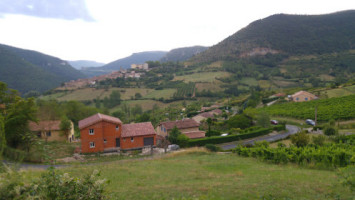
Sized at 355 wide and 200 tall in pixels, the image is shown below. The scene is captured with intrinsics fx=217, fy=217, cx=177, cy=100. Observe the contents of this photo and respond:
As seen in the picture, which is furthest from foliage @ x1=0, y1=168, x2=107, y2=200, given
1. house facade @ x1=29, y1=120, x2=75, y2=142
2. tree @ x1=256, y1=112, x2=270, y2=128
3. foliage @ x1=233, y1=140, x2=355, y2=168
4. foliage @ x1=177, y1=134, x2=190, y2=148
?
tree @ x1=256, y1=112, x2=270, y2=128

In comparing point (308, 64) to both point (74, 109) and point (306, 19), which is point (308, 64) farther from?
point (74, 109)

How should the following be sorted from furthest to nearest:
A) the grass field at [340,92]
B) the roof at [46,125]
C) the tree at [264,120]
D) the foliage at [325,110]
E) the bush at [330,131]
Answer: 1. the grass field at [340,92]
2. the tree at [264,120]
3. the foliage at [325,110]
4. the roof at [46,125]
5. the bush at [330,131]

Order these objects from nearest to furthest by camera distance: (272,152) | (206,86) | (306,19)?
1. (272,152)
2. (206,86)
3. (306,19)

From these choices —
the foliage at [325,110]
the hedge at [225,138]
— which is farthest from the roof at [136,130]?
the foliage at [325,110]

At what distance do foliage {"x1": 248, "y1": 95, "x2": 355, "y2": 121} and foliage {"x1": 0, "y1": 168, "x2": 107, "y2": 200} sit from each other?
46977 mm

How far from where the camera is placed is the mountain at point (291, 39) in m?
163

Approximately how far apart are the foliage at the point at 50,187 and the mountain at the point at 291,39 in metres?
163

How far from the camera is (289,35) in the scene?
604 feet

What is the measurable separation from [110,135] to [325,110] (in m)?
42.0

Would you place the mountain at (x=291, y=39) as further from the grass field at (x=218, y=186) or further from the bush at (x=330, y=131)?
the grass field at (x=218, y=186)

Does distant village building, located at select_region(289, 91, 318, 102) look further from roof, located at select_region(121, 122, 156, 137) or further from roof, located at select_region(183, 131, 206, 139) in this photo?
roof, located at select_region(121, 122, 156, 137)

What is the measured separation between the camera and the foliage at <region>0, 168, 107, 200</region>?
400 cm

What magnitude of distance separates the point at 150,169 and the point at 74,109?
4475 cm

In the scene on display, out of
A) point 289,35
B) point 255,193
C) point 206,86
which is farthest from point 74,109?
point 289,35
